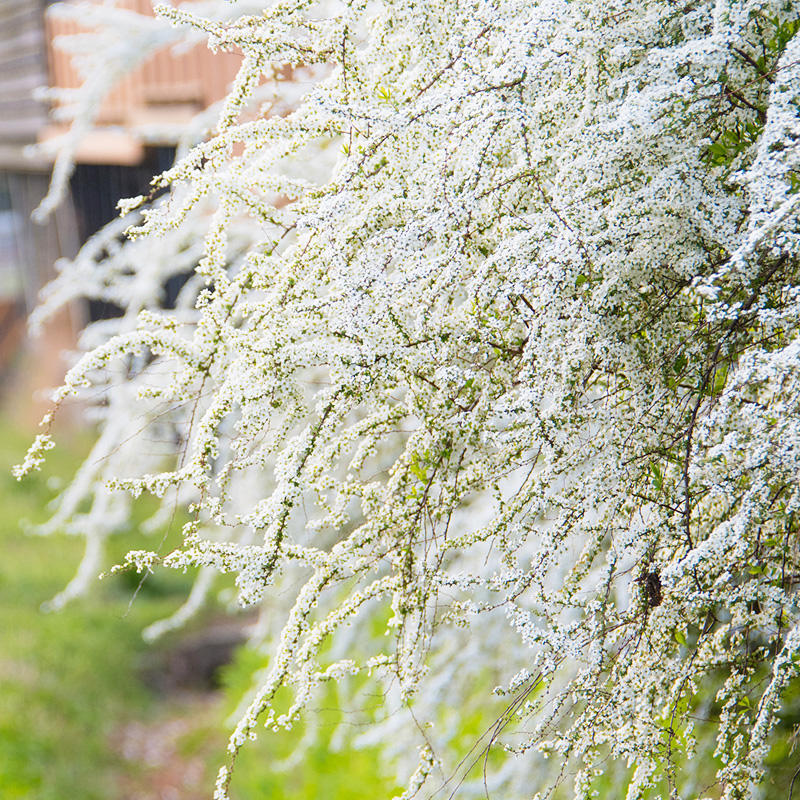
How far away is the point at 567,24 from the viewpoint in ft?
4.21

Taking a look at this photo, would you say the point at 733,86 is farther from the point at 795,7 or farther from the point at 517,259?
the point at 517,259

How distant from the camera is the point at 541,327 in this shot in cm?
128

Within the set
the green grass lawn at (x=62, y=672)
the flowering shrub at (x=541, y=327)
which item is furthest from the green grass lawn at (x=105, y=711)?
the flowering shrub at (x=541, y=327)

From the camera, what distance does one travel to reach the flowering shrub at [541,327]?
1.24 metres

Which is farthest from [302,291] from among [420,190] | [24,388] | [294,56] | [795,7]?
[24,388]

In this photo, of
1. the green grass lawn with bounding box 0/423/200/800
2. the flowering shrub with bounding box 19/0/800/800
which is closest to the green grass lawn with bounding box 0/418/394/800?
the green grass lawn with bounding box 0/423/200/800

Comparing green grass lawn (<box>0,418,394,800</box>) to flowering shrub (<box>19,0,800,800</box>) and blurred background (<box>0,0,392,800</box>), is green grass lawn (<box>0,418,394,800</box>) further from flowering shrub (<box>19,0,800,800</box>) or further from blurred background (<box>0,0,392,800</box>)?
flowering shrub (<box>19,0,800,800</box>)

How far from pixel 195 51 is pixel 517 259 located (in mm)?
4766

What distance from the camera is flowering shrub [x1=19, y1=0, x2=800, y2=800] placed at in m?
1.24

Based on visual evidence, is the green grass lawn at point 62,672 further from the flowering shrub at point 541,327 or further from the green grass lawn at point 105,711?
the flowering shrub at point 541,327

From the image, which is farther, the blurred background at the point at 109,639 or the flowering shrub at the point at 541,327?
the blurred background at the point at 109,639

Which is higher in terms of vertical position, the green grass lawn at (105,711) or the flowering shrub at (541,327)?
the flowering shrub at (541,327)

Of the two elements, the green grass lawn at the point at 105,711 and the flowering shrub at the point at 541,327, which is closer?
the flowering shrub at the point at 541,327

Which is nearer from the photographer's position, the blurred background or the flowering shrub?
the flowering shrub
